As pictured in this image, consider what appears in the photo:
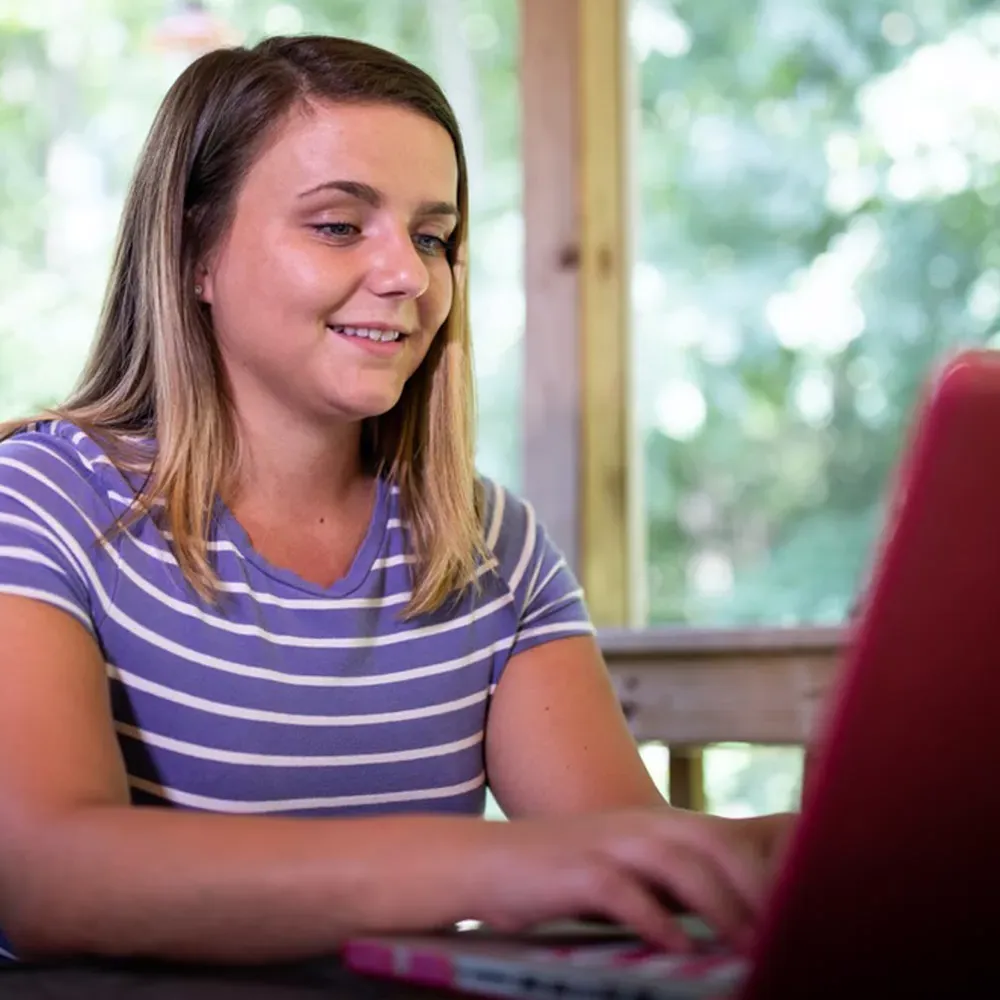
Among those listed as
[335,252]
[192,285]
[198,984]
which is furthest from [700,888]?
[192,285]

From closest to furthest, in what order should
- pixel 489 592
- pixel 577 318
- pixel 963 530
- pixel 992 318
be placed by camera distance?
pixel 963 530, pixel 489 592, pixel 577 318, pixel 992 318

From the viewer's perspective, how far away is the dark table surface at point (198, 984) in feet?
2.23

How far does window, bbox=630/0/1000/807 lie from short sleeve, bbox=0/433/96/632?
2.55 meters

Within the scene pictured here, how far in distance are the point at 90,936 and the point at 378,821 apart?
6.6 inches

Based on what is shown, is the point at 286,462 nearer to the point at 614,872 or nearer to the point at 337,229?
the point at 337,229

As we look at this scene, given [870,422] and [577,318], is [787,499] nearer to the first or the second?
[870,422]

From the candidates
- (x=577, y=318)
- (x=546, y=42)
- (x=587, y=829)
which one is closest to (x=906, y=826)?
(x=587, y=829)

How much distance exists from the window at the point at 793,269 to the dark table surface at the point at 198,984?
118 inches

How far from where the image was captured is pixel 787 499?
4191 mm

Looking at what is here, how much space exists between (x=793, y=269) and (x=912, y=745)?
358cm

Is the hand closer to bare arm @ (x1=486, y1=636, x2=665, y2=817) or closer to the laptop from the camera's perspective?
the laptop

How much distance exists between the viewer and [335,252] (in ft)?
4.21

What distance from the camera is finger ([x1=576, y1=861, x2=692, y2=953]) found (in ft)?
2.12

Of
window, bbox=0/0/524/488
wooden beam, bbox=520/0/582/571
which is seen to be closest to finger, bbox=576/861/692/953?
wooden beam, bbox=520/0/582/571
